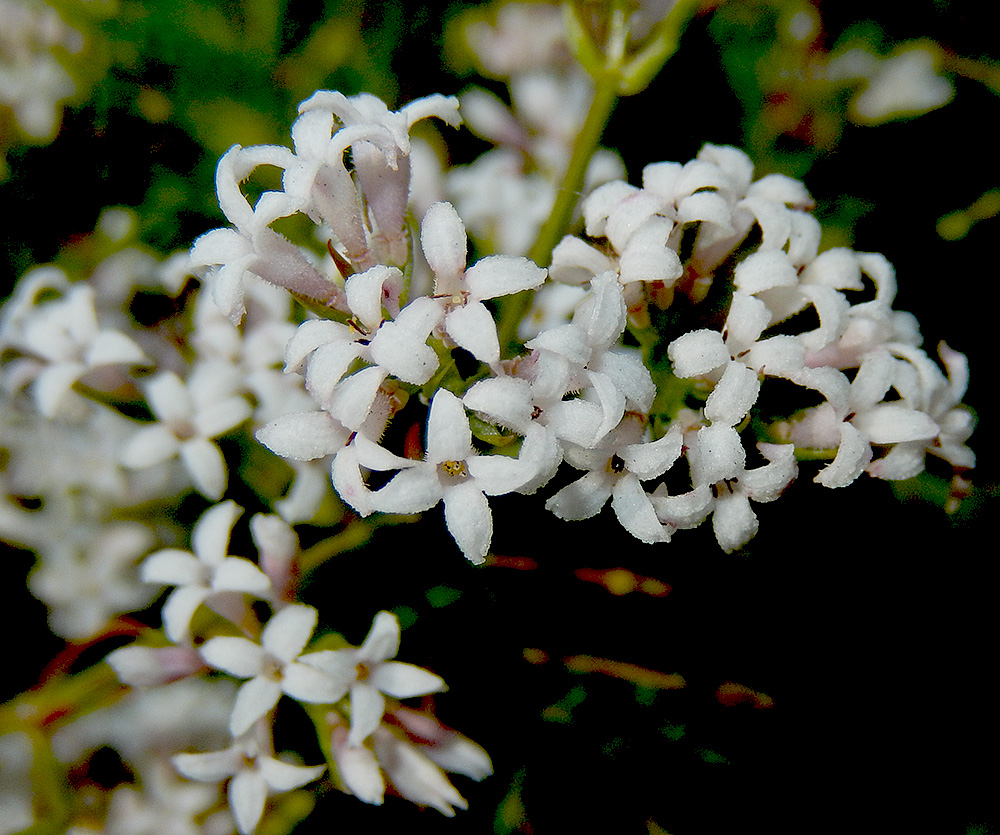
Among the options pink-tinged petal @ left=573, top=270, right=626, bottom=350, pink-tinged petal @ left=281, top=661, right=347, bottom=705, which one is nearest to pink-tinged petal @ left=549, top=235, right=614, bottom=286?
pink-tinged petal @ left=573, top=270, right=626, bottom=350

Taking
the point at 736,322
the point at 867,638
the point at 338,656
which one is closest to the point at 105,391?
the point at 338,656

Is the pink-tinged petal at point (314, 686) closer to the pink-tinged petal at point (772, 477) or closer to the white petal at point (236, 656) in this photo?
the white petal at point (236, 656)

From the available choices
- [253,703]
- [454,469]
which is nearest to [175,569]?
[253,703]

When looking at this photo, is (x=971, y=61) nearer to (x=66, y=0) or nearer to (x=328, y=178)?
(x=328, y=178)

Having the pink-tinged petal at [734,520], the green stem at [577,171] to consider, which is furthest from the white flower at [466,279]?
the green stem at [577,171]

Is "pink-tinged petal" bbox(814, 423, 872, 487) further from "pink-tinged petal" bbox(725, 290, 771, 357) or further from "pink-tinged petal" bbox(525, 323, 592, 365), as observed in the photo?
"pink-tinged petal" bbox(525, 323, 592, 365)

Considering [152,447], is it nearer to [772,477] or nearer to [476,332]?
[476,332]
